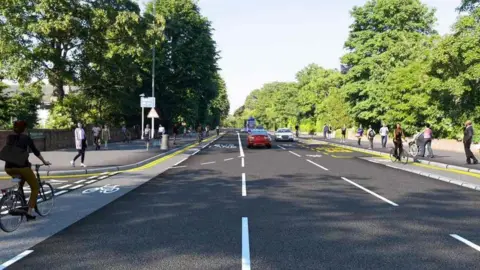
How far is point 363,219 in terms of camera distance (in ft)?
24.9

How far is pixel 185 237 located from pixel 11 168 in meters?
3.25

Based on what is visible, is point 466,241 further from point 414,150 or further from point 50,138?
point 50,138

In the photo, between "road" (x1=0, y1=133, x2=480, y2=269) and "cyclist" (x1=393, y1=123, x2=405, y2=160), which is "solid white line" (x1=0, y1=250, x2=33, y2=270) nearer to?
"road" (x1=0, y1=133, x2=480, y2=269)

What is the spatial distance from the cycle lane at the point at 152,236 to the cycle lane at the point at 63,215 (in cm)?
21

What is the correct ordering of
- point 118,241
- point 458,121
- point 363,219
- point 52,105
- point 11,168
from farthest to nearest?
point 52,105
point 458,121
point 363,219
point 11,168
point 118,241

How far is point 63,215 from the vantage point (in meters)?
7.94

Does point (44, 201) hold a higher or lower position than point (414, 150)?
lower

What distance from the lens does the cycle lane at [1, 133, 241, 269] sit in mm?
5129

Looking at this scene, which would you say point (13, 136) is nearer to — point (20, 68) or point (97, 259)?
point (97, 259)

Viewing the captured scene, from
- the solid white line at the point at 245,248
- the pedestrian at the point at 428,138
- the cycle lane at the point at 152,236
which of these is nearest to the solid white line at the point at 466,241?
the solid white line at the point at 245,248

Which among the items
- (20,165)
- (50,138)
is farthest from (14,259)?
(50,138)

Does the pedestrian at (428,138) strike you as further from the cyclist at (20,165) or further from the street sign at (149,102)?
the cyclist at (20,165)

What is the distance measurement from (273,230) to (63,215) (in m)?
4.16

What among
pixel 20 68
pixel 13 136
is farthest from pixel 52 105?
pixel 13 136
